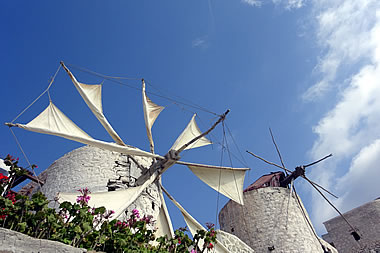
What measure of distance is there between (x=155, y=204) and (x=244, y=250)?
4037mm

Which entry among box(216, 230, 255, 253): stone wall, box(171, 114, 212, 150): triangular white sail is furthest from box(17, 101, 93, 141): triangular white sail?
box(216, 230, 255, 253): stone wall

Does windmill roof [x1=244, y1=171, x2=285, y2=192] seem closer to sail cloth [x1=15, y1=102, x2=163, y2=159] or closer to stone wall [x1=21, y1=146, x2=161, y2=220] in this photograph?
stone wall [x1=21, y1=146, x2=161, y2=220]

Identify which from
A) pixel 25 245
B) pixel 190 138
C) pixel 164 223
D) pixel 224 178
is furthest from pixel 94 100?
pixel 25 245

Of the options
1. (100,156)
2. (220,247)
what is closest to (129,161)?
(100,156)

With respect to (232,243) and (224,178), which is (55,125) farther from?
(232,243)

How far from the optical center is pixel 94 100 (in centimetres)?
874

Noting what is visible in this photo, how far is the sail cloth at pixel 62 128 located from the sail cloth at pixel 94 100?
2.94ft

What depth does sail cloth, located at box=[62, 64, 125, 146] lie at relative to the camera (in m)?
8.13

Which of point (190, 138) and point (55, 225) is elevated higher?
point (190, 138)

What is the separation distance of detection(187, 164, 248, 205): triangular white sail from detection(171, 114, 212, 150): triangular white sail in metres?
0.77

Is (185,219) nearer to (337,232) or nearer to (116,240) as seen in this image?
→ (116,240)

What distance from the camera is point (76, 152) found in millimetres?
7910

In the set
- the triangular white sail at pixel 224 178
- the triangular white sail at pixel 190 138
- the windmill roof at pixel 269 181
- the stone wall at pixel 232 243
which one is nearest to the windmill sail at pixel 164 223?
the triangular white sail at pixel 224 178

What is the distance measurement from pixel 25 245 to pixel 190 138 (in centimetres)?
721
